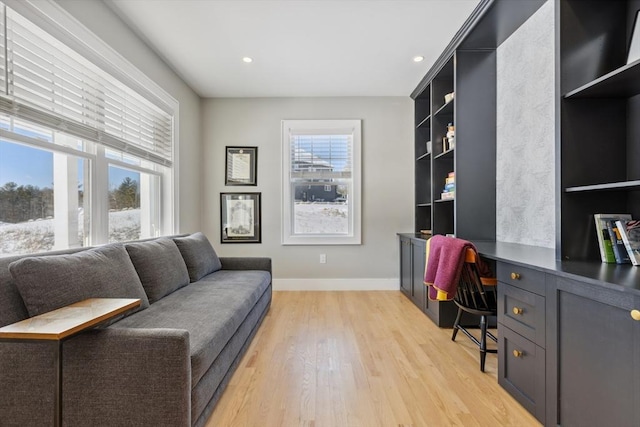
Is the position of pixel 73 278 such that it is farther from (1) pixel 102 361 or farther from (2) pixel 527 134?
(2) pixel 527 134

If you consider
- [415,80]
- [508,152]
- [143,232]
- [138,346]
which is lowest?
[138,346]

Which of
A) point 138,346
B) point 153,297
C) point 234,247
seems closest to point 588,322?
point 138,346

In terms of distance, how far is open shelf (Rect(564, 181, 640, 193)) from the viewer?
1290 millimetres

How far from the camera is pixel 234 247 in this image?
416cm

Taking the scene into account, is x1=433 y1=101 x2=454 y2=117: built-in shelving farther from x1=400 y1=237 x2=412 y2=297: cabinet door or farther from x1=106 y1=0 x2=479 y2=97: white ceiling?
x1=400 y1=237 x2=412 y2=297: cabinet door

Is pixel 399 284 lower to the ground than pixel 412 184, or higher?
lower

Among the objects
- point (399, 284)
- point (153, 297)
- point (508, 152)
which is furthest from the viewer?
point (399, 284)

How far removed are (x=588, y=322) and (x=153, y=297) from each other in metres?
2.47

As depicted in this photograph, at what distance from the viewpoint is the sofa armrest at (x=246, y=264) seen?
3359mm

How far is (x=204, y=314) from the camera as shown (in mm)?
1865

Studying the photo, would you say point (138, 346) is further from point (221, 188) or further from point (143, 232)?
point (221, 188)

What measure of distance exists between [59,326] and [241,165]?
10.6 ft

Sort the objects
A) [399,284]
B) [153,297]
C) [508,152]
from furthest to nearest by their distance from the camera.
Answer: [399,284] < [508,152] < [153,297]

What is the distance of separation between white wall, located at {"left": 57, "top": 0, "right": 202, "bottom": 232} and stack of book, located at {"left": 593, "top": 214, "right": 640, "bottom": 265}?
11.0 ft
